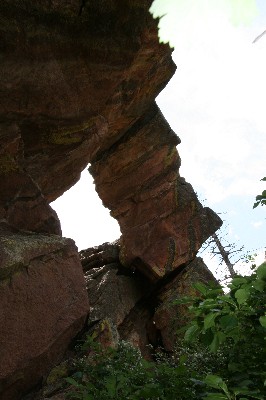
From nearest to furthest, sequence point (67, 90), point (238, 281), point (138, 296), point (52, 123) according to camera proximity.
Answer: point (238, 281) < point (67, 90) < point (52, 123) < point (138, 296)

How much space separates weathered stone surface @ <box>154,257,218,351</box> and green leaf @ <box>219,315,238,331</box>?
46.7 feet

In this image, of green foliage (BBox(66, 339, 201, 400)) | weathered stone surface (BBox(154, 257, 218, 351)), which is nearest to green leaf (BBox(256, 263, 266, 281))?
green foliage (BBox(66, 339, 201, 400))

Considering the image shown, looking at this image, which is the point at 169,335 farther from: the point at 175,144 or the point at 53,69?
the point at 53,69

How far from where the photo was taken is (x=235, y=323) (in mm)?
2623

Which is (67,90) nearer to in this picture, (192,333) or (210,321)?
(192,333)

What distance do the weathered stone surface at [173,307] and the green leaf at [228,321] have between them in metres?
14.2

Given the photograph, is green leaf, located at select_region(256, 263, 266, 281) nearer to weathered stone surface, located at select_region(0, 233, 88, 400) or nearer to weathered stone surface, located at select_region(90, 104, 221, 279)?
weathered stone surface, located at select_region(0, 233, 88, 400)

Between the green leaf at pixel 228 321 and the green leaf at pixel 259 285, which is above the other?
the green leaf at pixel 259 285

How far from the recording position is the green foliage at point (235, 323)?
8.55 ft

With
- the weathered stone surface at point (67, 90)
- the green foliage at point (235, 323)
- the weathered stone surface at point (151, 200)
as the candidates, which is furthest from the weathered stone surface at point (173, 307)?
the green foliage at point (235, 323)

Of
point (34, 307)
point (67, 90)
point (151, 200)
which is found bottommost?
point (34, 307)

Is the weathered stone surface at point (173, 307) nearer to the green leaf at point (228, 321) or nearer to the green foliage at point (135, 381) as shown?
the green foliage at point (135, 381)

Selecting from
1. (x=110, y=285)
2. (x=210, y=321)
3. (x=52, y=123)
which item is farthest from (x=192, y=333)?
(x=110, y=285)

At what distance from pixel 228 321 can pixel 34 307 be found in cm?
645
